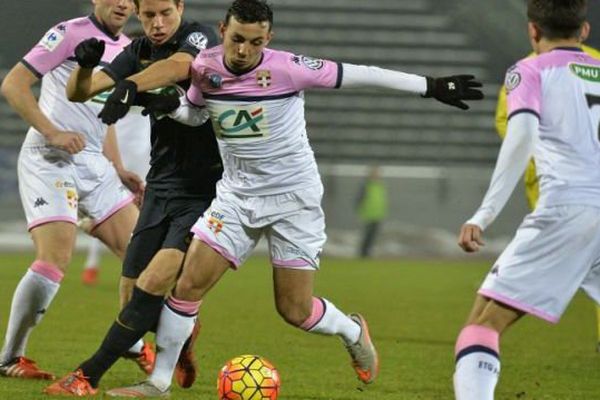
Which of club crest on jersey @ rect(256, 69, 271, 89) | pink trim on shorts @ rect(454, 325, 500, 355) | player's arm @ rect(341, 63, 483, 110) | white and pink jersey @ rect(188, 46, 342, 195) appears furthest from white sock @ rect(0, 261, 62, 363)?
pink trim on shorts @ rect(454, 325, 500, 355)

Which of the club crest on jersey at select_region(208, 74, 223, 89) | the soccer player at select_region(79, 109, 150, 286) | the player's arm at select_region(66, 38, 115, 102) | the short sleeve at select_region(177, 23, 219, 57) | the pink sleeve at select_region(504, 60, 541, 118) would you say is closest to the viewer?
the pink sleeve at select_region(504, 60, 541, 118)

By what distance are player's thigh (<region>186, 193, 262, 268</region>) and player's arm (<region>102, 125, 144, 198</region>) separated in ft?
5.27

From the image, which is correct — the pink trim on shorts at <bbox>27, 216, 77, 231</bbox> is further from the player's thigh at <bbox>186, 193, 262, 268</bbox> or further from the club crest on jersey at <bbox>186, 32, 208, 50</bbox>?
the club crest on jersey at <bbox>186, 32, 208, 50</bbox>

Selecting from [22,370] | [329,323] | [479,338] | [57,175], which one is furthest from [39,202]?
[479,338]

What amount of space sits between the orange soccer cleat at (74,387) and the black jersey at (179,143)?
1102 millimetres

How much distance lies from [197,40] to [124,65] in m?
0.40

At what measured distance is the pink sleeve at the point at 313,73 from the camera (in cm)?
631

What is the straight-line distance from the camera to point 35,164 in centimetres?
745

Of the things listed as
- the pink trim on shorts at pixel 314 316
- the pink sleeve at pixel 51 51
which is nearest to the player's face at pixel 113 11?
the pink sleeve at pixel 51 51

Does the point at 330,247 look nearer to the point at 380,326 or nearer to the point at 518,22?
the point at 518,22

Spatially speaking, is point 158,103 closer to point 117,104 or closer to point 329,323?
point 117,104

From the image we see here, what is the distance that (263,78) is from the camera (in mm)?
6309

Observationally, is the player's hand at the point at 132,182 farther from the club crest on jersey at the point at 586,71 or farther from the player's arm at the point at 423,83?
the club crest on jersey at the point at 586,71

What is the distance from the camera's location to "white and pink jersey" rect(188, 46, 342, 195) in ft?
20.7
